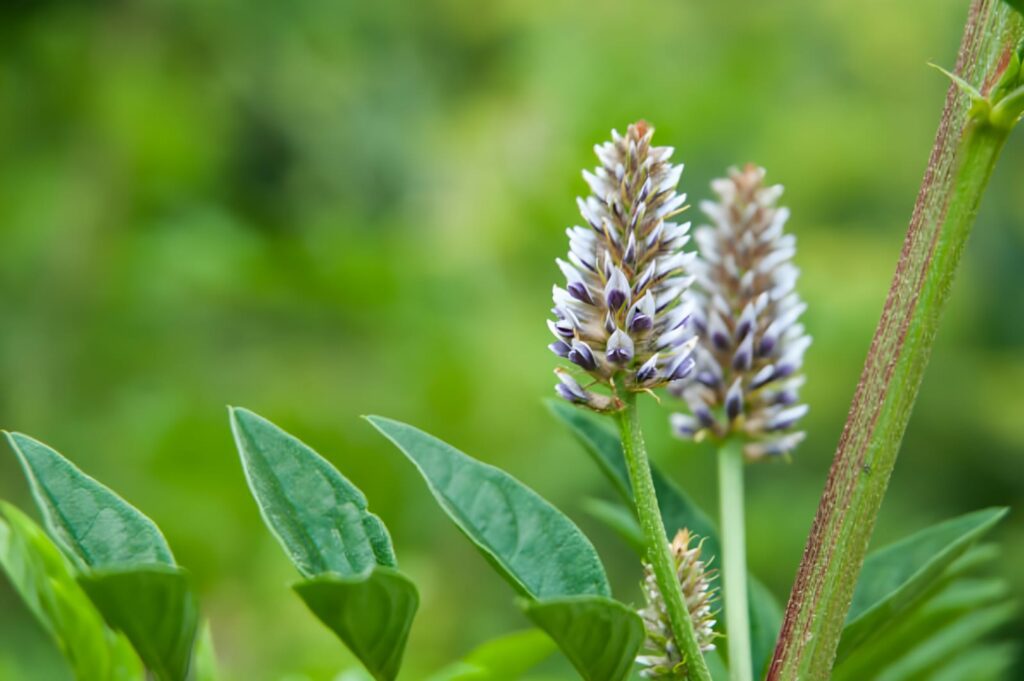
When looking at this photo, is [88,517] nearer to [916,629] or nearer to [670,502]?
[670,502]

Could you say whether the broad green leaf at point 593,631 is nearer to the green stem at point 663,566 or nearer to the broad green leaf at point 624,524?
the green stem at point 663,566

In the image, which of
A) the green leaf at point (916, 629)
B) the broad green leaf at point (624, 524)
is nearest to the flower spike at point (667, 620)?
the broad green leaf at point (624, 524)

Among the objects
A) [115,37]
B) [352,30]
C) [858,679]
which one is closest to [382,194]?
→ [352,30]

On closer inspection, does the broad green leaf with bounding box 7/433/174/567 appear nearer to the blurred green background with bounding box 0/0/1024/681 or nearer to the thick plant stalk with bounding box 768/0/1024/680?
the thick plant stalk with bounding box 768/0/1024/680

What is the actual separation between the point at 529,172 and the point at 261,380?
40.6 inches

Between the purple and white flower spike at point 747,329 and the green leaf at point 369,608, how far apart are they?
305mm

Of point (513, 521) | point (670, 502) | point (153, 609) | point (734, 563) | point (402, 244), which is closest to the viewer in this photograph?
point (153, 609)

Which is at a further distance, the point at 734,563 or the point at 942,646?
the point at 942,646

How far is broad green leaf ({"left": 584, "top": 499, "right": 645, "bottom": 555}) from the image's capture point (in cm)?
84

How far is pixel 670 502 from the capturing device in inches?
33.5

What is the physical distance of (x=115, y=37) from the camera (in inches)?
146

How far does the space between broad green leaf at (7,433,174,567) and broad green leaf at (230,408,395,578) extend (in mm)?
59

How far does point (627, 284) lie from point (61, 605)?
0.37 meters

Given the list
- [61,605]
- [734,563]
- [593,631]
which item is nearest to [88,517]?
[61,605]
